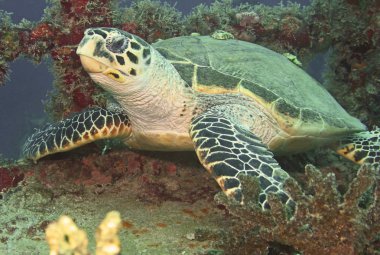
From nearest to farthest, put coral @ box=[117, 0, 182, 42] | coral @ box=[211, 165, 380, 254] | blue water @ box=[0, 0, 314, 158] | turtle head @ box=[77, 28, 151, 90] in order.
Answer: coral @ box=[211, 165, 380, 254] → turtle head @ box=[77, 28, 151, 90] → coral @ box=[117, 0, 182, 42] → blue water @ box=[0, 0, 314, 158]

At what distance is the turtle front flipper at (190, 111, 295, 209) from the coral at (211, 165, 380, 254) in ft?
0.74

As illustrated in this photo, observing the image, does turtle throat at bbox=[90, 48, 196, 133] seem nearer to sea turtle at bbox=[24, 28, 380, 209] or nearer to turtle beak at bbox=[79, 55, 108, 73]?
sea turtle at bbox=[24, 28, 380, 209]

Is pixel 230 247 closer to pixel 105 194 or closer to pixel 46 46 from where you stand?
pixel 105 194

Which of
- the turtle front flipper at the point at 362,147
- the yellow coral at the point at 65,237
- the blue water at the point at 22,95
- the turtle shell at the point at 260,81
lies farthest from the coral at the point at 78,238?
the blue water at the point at 22,95

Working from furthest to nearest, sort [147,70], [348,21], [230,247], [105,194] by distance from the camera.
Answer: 1. [348,21]
2. [105,194]
3. [147,70]
4. [230,247]

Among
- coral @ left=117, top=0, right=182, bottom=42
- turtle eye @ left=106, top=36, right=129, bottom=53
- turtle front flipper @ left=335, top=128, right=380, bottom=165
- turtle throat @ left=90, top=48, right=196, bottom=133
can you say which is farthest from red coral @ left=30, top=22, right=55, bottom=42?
turtle front flipper @ left=335, top=128, right=380, bottom=165

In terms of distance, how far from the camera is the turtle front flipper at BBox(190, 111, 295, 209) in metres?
2.37

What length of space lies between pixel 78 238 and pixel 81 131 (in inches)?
106

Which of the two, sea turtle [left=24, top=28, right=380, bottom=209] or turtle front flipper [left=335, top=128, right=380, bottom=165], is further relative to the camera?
turtle front flipper [left=335, top=128, right=380, bottom=165]

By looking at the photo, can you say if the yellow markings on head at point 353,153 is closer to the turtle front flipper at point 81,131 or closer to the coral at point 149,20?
the turtle front flipper at point 81,131

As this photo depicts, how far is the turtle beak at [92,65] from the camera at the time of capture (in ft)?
9.29

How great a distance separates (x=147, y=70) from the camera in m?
3.17

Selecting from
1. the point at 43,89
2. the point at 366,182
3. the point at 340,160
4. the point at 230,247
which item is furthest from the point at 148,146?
the point at 43,89

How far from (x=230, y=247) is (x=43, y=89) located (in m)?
44.0
